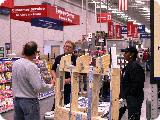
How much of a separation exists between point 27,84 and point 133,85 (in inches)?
72.9

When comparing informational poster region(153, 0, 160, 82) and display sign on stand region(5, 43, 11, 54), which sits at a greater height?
informational poster region(153, 0, 160, 82)

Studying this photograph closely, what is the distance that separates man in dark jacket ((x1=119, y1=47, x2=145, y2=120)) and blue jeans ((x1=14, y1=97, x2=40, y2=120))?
65.7 inches

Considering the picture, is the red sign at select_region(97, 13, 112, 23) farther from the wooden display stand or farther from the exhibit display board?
the exhibit display board

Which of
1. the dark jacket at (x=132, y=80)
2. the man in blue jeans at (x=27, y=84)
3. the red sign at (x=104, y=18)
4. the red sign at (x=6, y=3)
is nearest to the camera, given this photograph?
the man in blue jeans at (x=27, y=84)

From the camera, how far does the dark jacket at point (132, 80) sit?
558 centimetres

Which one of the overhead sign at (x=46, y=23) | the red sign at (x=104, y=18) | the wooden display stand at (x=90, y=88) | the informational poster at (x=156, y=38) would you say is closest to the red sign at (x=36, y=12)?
the overhead sign at (x=46, y=23)

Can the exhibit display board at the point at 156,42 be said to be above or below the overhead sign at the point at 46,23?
below

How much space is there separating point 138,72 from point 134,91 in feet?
0.98

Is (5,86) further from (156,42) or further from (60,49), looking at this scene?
(60,49)

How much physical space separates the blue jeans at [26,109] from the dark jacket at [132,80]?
1.66 m

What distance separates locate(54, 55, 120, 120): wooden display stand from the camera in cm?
379

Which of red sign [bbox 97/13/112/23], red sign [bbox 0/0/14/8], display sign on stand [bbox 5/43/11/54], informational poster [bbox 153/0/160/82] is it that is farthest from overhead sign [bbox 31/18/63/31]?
informational poster [bbox 153/0/160/82]

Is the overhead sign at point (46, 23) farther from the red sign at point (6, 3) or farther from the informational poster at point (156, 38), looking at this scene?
the informational poster at point (156, 38)

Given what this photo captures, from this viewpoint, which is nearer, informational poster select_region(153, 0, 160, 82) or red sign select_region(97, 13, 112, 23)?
informational poster select_region(153, 0, 160, 82)
